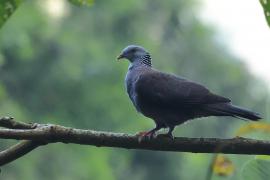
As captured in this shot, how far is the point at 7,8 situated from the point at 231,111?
1668 mm

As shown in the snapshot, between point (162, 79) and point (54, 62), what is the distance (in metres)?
19.7

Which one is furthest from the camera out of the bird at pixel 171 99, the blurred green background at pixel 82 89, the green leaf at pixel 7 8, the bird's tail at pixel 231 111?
the blurred green background at pixel 82 89

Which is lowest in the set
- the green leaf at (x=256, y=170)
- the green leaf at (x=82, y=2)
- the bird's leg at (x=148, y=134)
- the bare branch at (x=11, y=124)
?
the green leaf at (x=256, y=170)

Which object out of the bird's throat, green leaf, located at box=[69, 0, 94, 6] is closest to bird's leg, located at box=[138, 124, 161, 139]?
green leaf, located at box=[69, 0, 94, 6]

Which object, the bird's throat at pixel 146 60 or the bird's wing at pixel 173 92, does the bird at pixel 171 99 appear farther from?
the bird's throat at pixel 146 60

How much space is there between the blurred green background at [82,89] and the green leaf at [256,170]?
48.1 ft

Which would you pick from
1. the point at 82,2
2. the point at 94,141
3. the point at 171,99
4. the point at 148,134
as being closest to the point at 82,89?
the point at 171,99

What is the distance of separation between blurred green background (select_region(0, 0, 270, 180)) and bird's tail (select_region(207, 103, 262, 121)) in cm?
1309

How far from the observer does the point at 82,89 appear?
80.3ft

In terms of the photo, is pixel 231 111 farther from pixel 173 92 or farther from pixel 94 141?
pixel 94 141

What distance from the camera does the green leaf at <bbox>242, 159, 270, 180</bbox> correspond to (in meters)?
2.53

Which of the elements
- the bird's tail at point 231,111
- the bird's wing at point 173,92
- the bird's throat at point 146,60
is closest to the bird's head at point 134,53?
the bird's throat at point 146,60

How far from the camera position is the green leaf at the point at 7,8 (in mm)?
2645

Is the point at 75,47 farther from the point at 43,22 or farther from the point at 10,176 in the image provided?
the point at 10,176
